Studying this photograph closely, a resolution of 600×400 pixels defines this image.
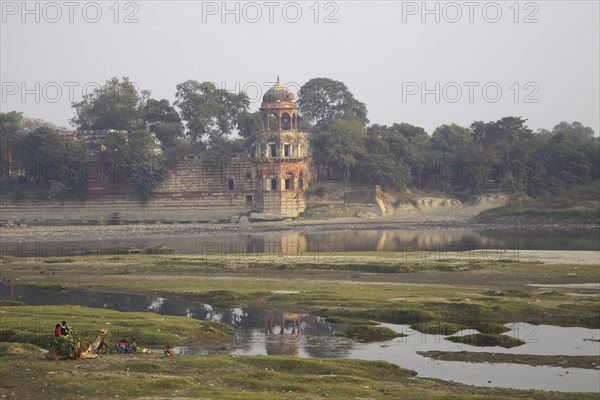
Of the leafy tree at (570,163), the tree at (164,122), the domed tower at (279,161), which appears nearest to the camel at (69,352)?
the domed tower at (279,161)

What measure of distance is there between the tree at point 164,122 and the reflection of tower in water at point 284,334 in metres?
66.2

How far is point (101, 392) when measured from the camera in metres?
25.9

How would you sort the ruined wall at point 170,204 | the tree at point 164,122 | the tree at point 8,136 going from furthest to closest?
the tree at point 164,122 < the tree at point 8,136 < the ruined wall at point 170,204

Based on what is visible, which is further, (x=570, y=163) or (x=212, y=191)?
(x=570, y=163)

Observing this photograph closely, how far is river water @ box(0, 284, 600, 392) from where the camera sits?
3005 centimetres

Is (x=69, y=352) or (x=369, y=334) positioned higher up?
(x=69, y=352)

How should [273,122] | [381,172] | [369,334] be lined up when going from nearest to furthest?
[369,334], [381,172], [273,122]

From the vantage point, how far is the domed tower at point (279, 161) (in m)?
94.6

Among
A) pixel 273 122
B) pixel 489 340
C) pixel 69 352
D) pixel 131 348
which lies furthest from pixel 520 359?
pixel 273 122

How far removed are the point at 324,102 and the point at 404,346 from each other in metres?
90.3

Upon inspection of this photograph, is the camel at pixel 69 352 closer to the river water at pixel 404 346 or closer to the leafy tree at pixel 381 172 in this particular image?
the river water at pixel 404 346

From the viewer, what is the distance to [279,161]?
9562 centimetres

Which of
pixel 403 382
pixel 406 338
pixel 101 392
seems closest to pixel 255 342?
pixel 406 338

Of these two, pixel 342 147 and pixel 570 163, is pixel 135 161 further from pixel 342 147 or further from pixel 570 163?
pixel 570 163
